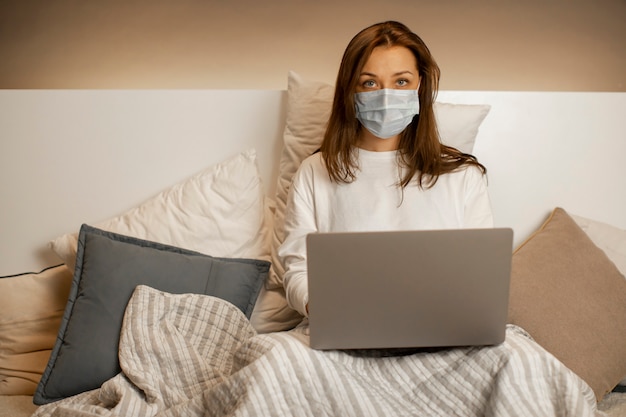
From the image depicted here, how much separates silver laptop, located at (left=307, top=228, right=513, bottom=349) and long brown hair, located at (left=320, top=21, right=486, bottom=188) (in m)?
0.53

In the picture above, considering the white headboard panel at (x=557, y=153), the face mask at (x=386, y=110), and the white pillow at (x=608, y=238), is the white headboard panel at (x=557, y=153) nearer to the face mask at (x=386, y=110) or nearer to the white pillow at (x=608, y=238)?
the white pillow at (x=608, y=238)

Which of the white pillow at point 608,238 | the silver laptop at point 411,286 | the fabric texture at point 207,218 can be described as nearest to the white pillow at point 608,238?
the white pillow at point 608,238

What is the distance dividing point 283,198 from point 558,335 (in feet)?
2.56

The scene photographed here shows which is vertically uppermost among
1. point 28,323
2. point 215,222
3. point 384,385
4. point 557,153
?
point 557,153

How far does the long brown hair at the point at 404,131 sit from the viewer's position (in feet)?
5.53

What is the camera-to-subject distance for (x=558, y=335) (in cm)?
164

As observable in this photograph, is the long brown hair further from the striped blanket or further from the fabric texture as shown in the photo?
the striped blanket

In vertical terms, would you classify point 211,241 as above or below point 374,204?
below

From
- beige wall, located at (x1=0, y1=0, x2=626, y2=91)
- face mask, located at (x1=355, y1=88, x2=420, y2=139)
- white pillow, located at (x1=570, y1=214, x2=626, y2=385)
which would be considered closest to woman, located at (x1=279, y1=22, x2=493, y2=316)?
face mask, located at (x1=355, y1=88, x2=420, y2=139)

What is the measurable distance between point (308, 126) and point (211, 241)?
0.40m

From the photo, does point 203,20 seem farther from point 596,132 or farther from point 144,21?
point 596,132

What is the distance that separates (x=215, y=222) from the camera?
188 cm

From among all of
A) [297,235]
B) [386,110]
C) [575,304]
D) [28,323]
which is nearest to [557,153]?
[575,304]

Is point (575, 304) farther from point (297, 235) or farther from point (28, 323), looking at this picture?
point (28, 323)
